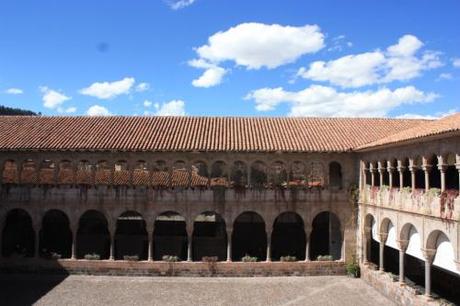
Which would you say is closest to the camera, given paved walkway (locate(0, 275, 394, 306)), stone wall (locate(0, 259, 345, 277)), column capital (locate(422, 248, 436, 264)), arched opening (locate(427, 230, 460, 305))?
arched opening (locate(427, 230, 460, 305))

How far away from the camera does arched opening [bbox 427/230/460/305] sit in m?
18.5

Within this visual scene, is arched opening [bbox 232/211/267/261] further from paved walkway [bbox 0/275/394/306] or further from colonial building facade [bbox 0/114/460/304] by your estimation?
paved walkway [bbox 0/275/394/306]

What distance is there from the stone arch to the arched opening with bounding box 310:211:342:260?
58.1 feet

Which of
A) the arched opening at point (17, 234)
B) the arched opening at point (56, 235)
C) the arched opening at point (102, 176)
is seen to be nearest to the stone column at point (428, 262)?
the arched opening at point (102, 176)

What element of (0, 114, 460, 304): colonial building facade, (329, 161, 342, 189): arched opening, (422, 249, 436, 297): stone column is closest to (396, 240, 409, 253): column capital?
(0, 114, 460, 304): colonial building facade

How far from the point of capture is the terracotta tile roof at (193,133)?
2859cm

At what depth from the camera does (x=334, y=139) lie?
98.1ft

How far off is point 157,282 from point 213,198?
18.3ft

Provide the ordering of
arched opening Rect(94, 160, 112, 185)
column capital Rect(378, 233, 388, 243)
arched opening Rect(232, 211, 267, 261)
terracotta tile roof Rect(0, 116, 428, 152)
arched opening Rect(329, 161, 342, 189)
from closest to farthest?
column capital Rect(378, 233, 388, 243) → terracotta tile roof Rect(0, 116, 428, 152) → arched opening Rect(329, 161, 342, 189) → arched opening Rect(232, 211, 267, 261) → arched opening Rect(94, 160, 112, 185)

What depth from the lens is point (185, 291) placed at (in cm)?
2470

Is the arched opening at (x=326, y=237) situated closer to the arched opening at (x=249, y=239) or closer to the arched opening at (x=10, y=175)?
the arched opening at (x=249, y=239)

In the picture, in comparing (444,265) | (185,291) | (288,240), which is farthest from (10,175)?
(444,265)

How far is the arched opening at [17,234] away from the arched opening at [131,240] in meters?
5.33

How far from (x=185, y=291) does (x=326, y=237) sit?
11455 mm
